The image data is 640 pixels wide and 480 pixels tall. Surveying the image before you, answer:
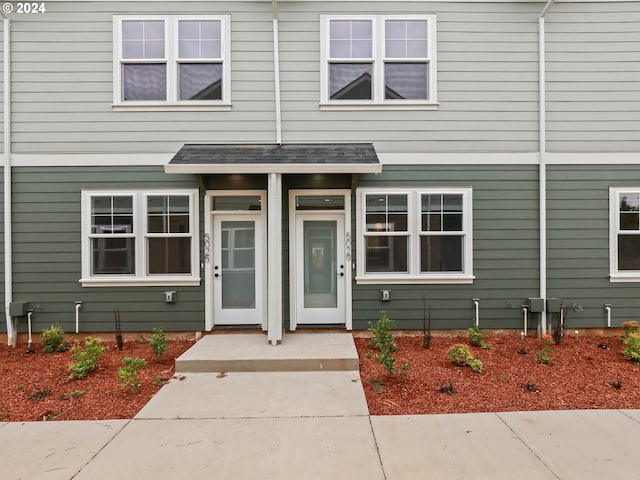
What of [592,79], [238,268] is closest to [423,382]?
[238,268]

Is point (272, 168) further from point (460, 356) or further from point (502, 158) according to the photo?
point (502, 158)

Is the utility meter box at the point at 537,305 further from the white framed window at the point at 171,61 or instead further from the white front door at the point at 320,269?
the white framed window at the point at 171,61

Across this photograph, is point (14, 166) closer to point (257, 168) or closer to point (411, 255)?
point (257, 168)

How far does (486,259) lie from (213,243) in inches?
173

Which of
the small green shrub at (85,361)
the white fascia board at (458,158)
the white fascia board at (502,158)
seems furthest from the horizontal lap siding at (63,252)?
the white fascia board at (502,158)

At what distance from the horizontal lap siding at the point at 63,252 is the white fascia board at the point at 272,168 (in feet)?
2.93

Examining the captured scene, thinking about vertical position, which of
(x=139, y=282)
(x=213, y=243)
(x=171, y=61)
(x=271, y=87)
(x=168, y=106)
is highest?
(x=171, y=61)

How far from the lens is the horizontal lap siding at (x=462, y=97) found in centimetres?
549

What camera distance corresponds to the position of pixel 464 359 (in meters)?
4.25

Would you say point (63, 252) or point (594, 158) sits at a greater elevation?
A: point (594, 158)

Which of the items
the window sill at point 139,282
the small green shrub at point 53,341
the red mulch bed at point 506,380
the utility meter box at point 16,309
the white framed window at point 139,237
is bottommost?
the red mulch bed at point 506,380

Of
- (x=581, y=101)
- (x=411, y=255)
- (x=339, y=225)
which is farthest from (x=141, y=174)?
(x=581, y=101)

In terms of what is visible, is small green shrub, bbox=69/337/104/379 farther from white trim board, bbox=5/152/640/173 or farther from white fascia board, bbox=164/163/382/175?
white trim board, bbox=5/152/640/173

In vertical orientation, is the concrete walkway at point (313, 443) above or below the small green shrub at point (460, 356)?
below
